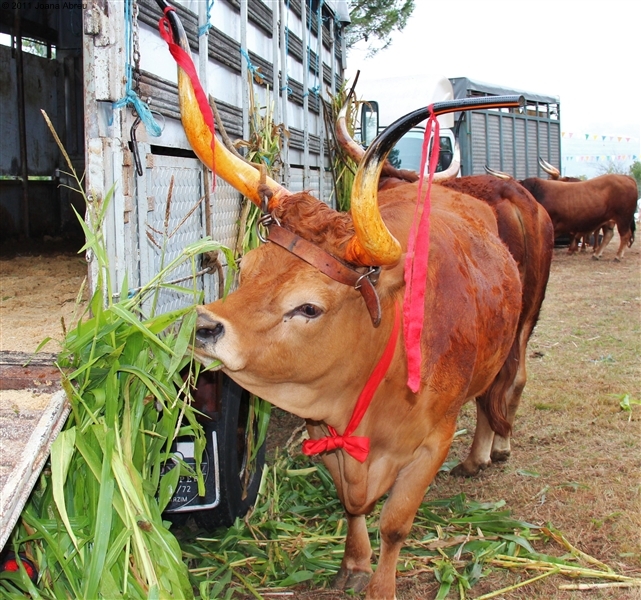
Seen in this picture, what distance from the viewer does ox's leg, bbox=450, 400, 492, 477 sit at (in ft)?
14.8

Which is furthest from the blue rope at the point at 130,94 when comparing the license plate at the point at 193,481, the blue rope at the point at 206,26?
the license plate at the point at 193,481

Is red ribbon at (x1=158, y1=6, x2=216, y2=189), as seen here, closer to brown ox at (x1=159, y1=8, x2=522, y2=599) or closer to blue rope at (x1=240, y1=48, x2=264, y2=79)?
brown ox at (x1=159, y1=8, x2=522, y2=599)

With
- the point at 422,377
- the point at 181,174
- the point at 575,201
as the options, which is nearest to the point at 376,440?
the point at 422,377

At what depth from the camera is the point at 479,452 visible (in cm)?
453

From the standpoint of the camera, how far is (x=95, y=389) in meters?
2.45

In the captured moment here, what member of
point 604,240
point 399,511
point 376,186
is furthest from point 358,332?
point 604,240

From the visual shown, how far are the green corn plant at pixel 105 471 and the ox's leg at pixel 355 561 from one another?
925 millimetres

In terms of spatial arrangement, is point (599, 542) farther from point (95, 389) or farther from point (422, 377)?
point (95, 389)

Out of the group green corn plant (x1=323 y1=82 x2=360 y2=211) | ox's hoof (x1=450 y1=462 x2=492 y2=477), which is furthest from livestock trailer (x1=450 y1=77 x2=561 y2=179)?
ox's hoof (x1=450 y1=462 x2=492 y2=477)

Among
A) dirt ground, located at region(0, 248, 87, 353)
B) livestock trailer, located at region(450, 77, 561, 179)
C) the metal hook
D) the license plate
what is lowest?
the license plate

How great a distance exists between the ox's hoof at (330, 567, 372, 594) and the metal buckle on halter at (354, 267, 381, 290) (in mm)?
1381

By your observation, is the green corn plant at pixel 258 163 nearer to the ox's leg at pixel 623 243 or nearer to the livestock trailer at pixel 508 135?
the livestock trailer at pixel 508 135

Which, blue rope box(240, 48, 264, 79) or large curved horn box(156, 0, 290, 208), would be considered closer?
large curved horn box(156, 0, 290, 208)

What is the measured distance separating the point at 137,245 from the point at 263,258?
1.62 feet
